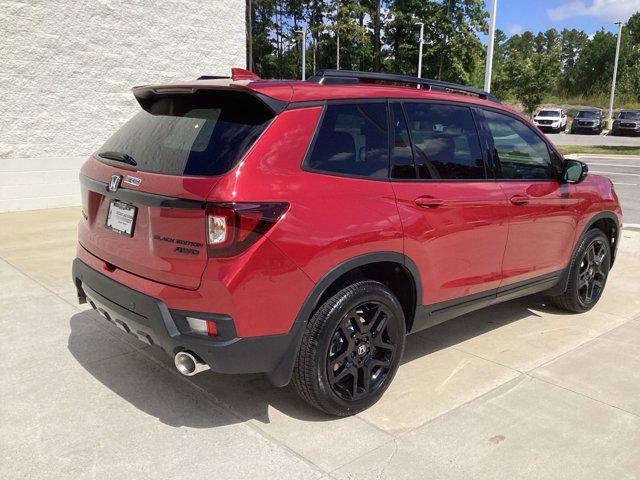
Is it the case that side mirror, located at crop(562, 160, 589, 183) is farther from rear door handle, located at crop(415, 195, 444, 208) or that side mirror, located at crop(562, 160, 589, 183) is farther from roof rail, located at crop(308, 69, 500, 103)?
rear door handle, located at crop(415, 195, 444, 208)

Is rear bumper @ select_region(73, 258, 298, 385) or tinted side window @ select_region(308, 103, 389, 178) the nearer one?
rear bumper @ select_region(73, 258, 298, 385)

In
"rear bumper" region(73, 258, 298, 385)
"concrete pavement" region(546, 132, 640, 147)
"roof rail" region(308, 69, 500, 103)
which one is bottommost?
"rear bumper" region(73, 258, 298, 385)

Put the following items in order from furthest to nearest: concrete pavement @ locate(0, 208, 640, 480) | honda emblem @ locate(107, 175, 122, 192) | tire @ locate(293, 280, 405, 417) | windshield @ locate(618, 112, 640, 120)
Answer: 1. windshield @ locate(618, 112, 640, 120)
2. honda emblem @ locate(107, 175, 122, 192)
3. tire @ locate(293, 280, 405, 417)
4. concrete pavement @ locate(0, 208, 640, 480)

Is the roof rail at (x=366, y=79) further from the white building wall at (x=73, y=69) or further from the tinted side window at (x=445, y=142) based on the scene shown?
the white building wall at (x=73, y=69)

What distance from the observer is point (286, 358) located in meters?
2.80

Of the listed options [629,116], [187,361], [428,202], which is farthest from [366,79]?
[629,116]

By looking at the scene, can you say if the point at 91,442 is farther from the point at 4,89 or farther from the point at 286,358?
the point at 4,89

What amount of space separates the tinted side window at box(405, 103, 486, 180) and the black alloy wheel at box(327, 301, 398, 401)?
899mm

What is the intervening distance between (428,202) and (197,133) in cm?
137

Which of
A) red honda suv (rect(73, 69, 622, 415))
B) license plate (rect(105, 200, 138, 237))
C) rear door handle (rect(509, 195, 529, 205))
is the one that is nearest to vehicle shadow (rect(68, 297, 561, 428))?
red honda suv (rect(73, 69, 622, 415))

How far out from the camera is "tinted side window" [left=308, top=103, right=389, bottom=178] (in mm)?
2941

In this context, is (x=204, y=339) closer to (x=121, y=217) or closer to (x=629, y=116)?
(x=121, y=217)

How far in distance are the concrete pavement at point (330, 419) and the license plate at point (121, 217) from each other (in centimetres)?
101

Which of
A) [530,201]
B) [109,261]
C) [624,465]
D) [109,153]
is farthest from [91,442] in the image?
[530,201]
